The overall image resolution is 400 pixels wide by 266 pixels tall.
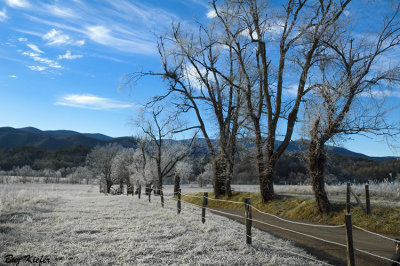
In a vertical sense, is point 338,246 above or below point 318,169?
below

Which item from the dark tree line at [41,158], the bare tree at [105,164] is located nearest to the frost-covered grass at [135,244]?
the bare tree at [105,164]

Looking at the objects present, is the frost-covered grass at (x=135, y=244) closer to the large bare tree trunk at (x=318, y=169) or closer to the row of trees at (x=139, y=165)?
the large bare tree trunk at (x=318, y=169)

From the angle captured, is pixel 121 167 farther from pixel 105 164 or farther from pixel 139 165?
pixel 139 165

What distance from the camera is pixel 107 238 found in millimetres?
8727

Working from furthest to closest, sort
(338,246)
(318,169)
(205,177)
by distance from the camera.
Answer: (205,177) → (318,169) → (338,246)

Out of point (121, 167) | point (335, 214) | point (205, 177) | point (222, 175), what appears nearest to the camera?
point (335, 214)

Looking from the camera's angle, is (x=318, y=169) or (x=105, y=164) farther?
(x=105, y=164)

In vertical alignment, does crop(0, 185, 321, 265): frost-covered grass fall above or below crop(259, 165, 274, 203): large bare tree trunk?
below

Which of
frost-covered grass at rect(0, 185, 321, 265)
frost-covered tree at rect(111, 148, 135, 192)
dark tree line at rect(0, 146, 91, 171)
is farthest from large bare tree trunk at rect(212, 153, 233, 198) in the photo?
dark tree line at rect(0, 146, 91, 171)

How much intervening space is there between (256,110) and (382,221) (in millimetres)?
9496

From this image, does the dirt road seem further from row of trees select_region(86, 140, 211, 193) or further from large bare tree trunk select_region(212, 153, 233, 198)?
row of trees select_region(86, 140, 211, 193)

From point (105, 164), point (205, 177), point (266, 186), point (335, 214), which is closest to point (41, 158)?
point (205, 177)

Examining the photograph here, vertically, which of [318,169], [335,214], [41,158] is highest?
[41,158]

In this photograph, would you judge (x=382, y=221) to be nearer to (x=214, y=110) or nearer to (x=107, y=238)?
(x=107, y=238)
